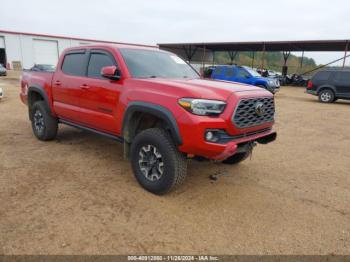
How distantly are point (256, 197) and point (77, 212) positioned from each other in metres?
2.19

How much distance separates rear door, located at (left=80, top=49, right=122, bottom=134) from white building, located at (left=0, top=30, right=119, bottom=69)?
3786cm

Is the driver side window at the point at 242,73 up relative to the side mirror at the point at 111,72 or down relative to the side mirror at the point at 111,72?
down

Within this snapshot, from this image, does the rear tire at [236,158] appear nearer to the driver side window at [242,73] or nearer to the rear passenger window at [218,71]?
the driver side window at [242,73]

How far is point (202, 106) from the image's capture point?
327cm

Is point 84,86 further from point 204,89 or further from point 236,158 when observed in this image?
point 236,158

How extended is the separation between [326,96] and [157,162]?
14.2 meters

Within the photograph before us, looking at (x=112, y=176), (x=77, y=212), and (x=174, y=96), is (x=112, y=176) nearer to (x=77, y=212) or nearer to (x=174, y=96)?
(x=77, y=212)

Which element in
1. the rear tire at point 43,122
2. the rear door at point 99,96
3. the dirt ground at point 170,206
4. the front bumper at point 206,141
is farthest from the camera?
the rear tire at point 43,122

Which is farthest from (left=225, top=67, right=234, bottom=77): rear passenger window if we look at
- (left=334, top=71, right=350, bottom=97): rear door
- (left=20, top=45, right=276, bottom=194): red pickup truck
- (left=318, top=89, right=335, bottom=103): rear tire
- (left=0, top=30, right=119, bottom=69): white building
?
(left=0, top=30, right=119, bottom=69): white building

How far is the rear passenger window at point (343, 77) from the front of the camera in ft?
47.3

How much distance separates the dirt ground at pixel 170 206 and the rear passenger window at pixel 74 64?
142cm

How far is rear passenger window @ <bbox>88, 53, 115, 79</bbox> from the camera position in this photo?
14.6ft

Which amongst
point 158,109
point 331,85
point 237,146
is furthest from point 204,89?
point 331,85

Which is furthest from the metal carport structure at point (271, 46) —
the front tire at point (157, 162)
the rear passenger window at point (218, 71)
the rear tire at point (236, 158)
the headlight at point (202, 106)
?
the front tire at point (157, 162)
